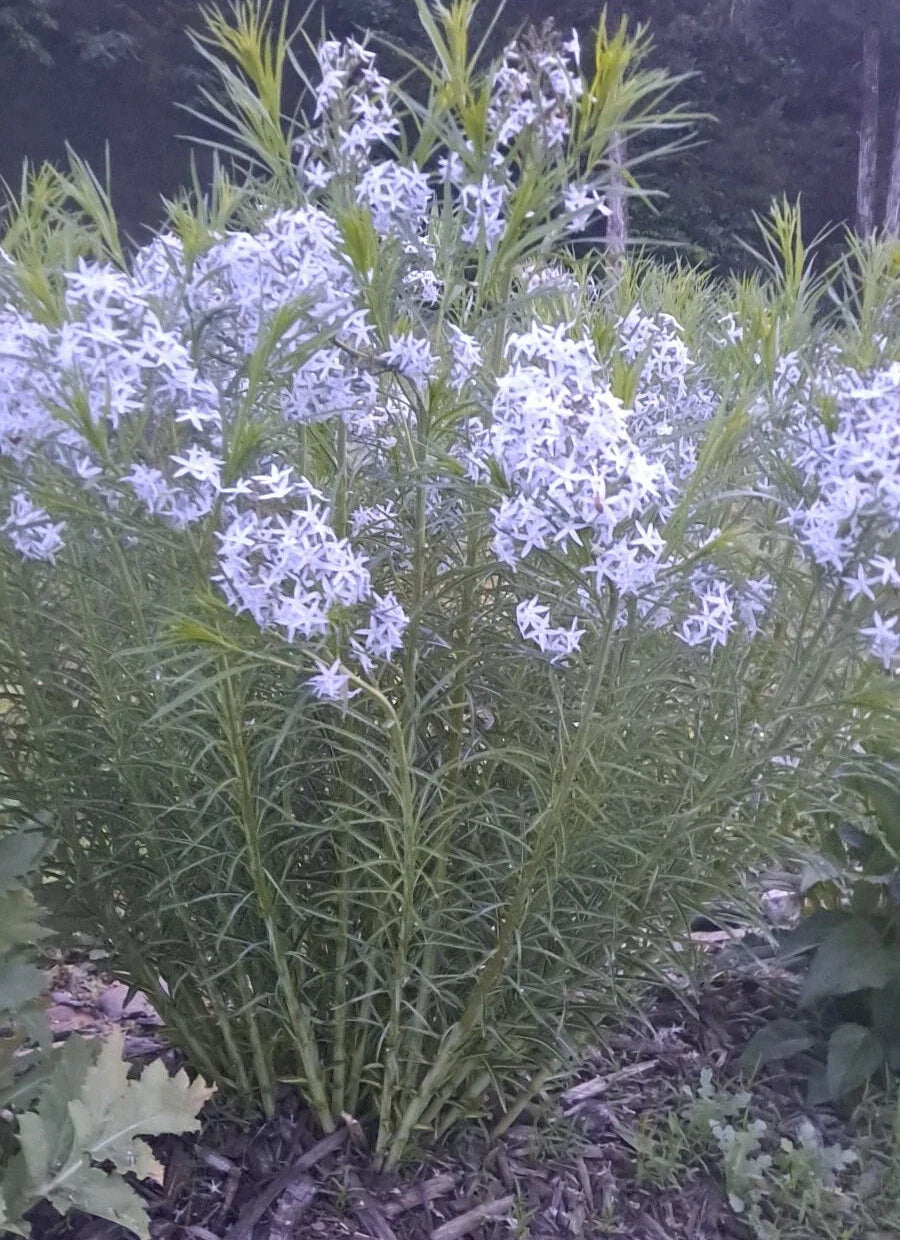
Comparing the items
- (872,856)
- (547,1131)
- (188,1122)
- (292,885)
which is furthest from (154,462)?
(872,856)

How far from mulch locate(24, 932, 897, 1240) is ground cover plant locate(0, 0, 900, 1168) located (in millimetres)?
60

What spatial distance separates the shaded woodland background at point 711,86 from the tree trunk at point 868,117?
0.02 metres

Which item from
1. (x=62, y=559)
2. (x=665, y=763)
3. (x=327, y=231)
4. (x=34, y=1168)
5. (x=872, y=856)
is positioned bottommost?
(x=872, y=856)

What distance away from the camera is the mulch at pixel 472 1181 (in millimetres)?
1617

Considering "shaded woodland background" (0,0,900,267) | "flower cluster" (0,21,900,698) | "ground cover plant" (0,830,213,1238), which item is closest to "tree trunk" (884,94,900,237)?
"shaded woodland background" (0,0,900,267)

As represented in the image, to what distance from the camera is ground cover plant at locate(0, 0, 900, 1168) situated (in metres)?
1.12

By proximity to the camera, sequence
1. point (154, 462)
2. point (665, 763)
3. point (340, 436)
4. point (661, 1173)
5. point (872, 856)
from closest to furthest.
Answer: point (154, 462)
point (340, 436)
point (665, 763)
point (661, 1173)
point (872, 856)

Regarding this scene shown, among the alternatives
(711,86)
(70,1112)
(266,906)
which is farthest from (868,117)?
(70,1112)

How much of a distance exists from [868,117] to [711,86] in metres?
1.42

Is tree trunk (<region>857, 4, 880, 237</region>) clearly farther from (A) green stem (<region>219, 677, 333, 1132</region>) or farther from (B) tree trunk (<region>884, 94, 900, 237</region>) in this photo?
(A) green stem (<region>219, 677, 333, 1132</region>)

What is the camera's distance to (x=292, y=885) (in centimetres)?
159

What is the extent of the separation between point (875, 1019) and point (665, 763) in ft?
2.54

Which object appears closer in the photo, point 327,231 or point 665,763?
point 327,231

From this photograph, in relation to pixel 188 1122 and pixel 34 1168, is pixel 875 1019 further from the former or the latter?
pixel 34 1168
